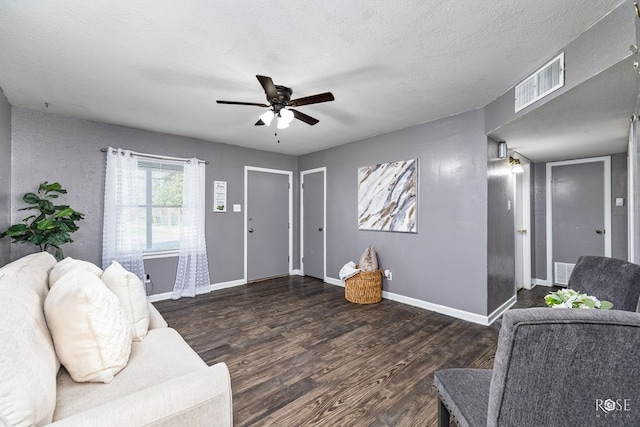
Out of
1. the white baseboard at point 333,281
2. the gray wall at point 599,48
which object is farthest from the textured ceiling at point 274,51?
the white baseboard at point 333,281

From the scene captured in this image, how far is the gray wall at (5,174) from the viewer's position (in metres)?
2.68

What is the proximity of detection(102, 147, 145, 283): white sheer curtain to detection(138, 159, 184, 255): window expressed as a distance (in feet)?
0.44

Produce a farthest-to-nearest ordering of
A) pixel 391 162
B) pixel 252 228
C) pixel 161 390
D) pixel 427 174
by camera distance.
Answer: pixel 252 228 < pixel 391 162 < pixel 427 174 < pixel 161 390

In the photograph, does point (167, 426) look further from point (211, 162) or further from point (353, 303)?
point (211, 162)

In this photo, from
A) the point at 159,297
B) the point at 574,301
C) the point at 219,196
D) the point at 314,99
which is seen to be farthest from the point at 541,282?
the point at 159,297

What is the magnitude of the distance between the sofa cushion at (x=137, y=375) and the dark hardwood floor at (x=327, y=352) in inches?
24.3

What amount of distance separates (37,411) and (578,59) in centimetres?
318

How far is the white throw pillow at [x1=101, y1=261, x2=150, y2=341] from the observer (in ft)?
5.49

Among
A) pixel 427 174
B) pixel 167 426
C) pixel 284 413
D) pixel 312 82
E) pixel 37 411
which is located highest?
pixel 312 82

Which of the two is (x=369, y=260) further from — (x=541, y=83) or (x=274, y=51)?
(x=274, y=51)

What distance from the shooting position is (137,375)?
49.6 inches

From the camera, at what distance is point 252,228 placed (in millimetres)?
4957

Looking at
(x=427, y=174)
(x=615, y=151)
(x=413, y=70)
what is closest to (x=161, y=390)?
(x=413, y=70)

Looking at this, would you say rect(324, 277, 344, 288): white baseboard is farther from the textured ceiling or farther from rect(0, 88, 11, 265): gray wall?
rect(0, 88, 11, 265): gray wall
